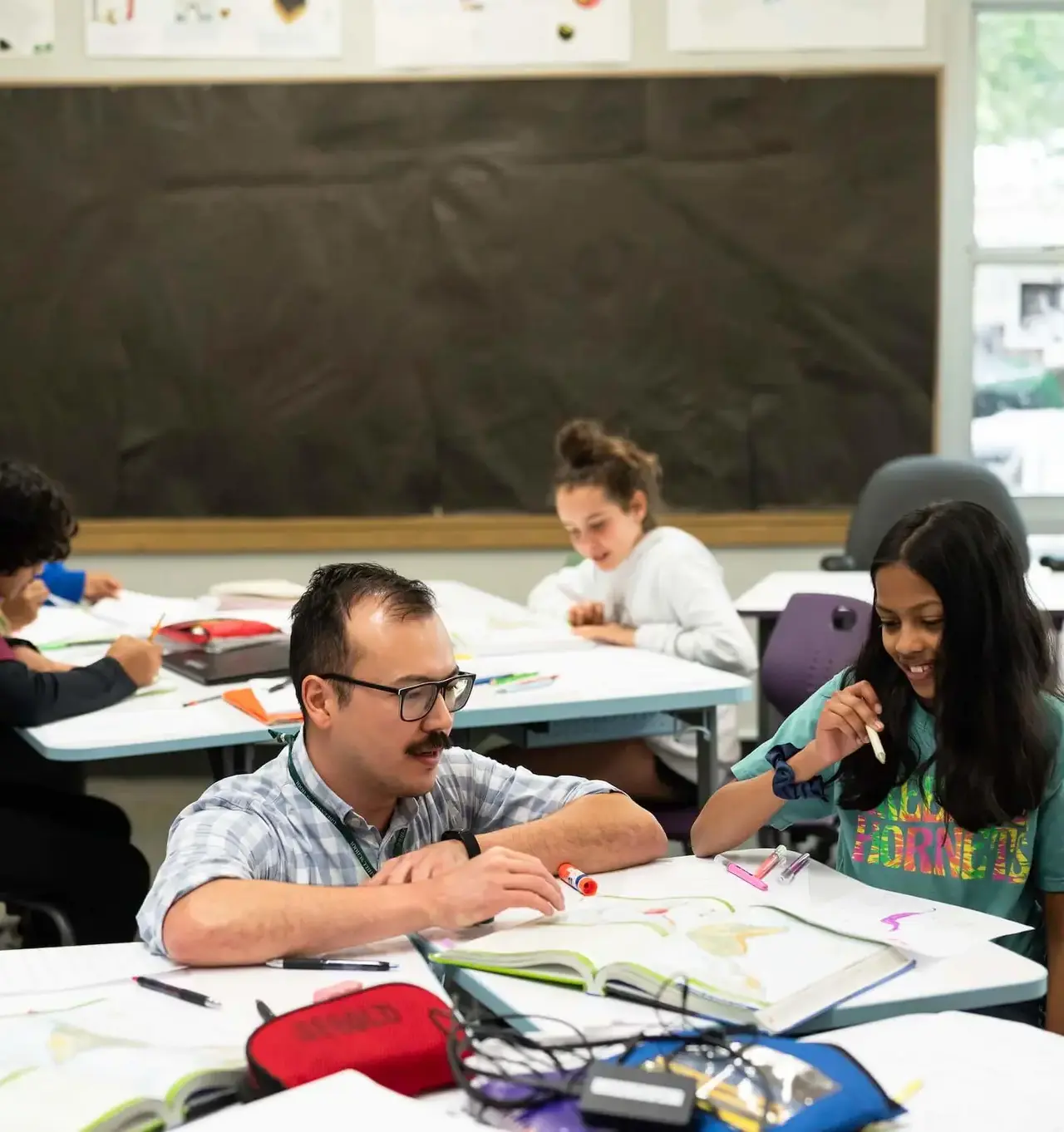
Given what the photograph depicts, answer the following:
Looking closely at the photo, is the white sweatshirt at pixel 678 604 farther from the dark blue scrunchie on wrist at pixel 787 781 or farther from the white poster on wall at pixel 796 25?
the white poster on wall at pixel 796 25

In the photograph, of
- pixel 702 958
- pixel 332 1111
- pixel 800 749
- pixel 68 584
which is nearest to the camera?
pixel 332 1111

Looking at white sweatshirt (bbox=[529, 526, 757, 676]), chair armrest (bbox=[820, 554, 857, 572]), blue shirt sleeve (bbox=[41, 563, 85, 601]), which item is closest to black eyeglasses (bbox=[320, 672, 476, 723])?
white sweatshirt (bbox=[529, 526, 757, 676])

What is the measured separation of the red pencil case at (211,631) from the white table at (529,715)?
9 cm

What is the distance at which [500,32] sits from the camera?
476 cm

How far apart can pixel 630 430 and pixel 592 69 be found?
123 centimetres

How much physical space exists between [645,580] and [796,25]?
245 centimetres

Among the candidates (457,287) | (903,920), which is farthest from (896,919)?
(457,287)

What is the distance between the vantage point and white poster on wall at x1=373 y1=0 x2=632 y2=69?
15.6ft

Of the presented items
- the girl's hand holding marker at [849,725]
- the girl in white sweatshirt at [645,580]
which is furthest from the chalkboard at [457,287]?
the girl's hand holding marker at [849,725]

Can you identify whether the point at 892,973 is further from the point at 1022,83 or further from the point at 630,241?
the point at 1022,83

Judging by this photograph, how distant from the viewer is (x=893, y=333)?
4855 mm

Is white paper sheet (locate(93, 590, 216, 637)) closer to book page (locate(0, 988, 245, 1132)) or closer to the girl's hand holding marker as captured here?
the girl's hand holding marker

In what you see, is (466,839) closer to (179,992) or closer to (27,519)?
(179,992)

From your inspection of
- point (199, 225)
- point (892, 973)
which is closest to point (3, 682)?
point (892, 973)
